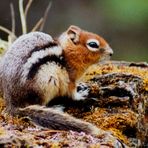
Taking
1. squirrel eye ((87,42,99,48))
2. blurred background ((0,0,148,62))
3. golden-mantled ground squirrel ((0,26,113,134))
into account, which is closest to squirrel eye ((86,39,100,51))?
squirrel eye ((87,42,99,48))

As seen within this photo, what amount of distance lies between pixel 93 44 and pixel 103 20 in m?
6.54

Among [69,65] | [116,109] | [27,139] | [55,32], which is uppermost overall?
[55,32]

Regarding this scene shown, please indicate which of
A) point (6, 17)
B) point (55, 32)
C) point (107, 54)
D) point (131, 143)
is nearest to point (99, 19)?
point (55, 32)

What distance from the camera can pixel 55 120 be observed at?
14.0 ft

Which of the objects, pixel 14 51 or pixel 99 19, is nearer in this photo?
pixel 14 51

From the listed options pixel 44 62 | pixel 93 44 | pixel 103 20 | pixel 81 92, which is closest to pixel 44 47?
pixel 44 62

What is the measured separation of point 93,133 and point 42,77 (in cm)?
68

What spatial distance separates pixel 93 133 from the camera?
13.4 feet

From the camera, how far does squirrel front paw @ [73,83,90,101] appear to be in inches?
189

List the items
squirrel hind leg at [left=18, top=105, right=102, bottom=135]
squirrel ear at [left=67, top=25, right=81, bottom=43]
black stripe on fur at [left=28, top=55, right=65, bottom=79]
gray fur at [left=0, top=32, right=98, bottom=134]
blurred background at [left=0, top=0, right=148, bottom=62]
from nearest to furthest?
squirrel hind leg at [left=18, top=105, right=102, bottom=135] → gray fur at [left=0, top=32, right=98, bottom=134] → black stripe on fur at [left=28, top=55, right=65, bottom=79] → squirrel ear at [left=67, top=25, right=81, bottom=43] → blurred background at [left=0, top=0, right=148, bottom=62]

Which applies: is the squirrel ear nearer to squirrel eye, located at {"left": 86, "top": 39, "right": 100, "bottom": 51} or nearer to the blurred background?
squirrel eye, located at {"left": 86, "top": 39, "right": 100, "bottom": 51}

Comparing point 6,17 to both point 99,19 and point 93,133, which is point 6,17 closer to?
point 99,19

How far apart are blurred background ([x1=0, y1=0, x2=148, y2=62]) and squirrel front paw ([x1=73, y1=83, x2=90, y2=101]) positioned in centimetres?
545

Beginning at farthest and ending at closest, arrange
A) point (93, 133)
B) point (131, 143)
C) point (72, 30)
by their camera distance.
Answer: point (72, 30) < point (131, 143) < point (93, 133)
